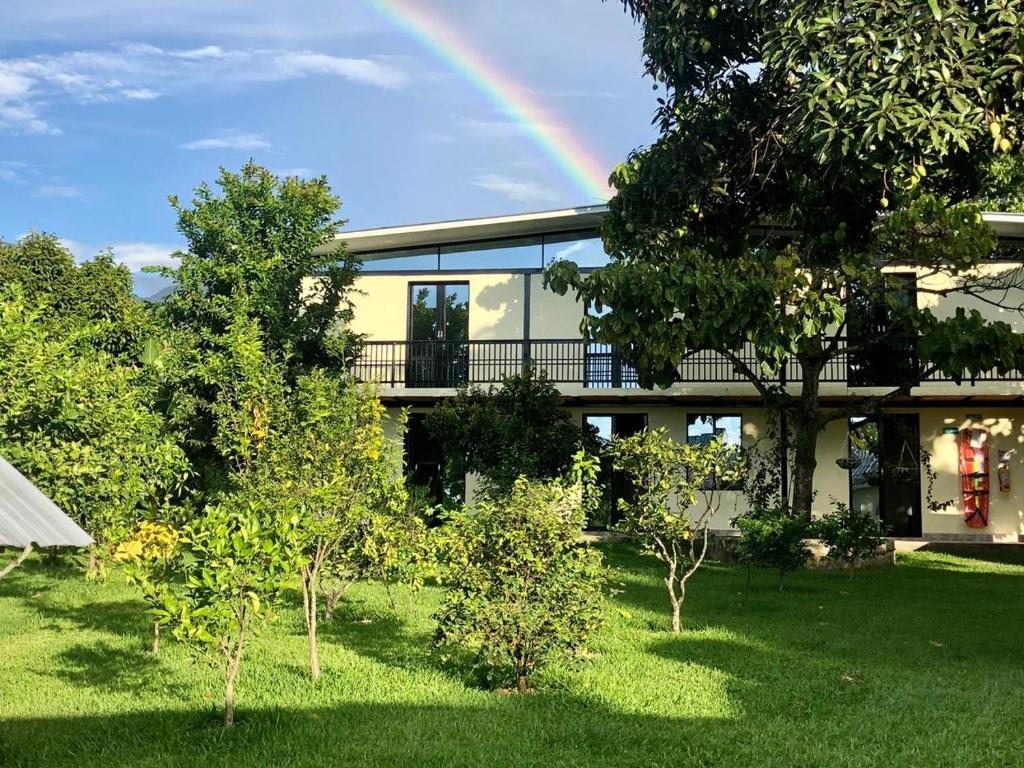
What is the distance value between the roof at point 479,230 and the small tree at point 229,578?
14.1m

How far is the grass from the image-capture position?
5.00 metres

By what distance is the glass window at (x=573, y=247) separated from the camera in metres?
20.5

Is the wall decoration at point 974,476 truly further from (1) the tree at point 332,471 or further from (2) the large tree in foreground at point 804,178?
(1) the tree at point 332,471

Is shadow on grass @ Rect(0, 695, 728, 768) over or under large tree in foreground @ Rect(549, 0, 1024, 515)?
under

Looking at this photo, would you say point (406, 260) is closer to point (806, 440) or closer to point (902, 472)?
point (806, 440)

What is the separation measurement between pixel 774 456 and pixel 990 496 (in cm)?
548

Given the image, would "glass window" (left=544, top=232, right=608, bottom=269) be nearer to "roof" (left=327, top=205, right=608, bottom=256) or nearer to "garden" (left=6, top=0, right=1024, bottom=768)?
"roof" (left=327, top=205, right=608, bottom=256)

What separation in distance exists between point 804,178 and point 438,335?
1215 centimetres

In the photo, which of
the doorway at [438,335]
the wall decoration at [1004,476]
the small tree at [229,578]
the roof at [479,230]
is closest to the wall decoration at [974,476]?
the wall decoration at [1004,476]

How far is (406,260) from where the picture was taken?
20.9 meters

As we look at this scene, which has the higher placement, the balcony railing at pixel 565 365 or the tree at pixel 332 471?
the balcony railing at pixel 565 365

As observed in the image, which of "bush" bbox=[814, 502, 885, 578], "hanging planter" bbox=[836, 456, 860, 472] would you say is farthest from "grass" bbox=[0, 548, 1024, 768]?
"hanging planter" bbox=[836, 456, 860, 472]

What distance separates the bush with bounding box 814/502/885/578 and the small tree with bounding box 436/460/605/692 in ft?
23.9

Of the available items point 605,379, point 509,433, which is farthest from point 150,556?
point 605,379
